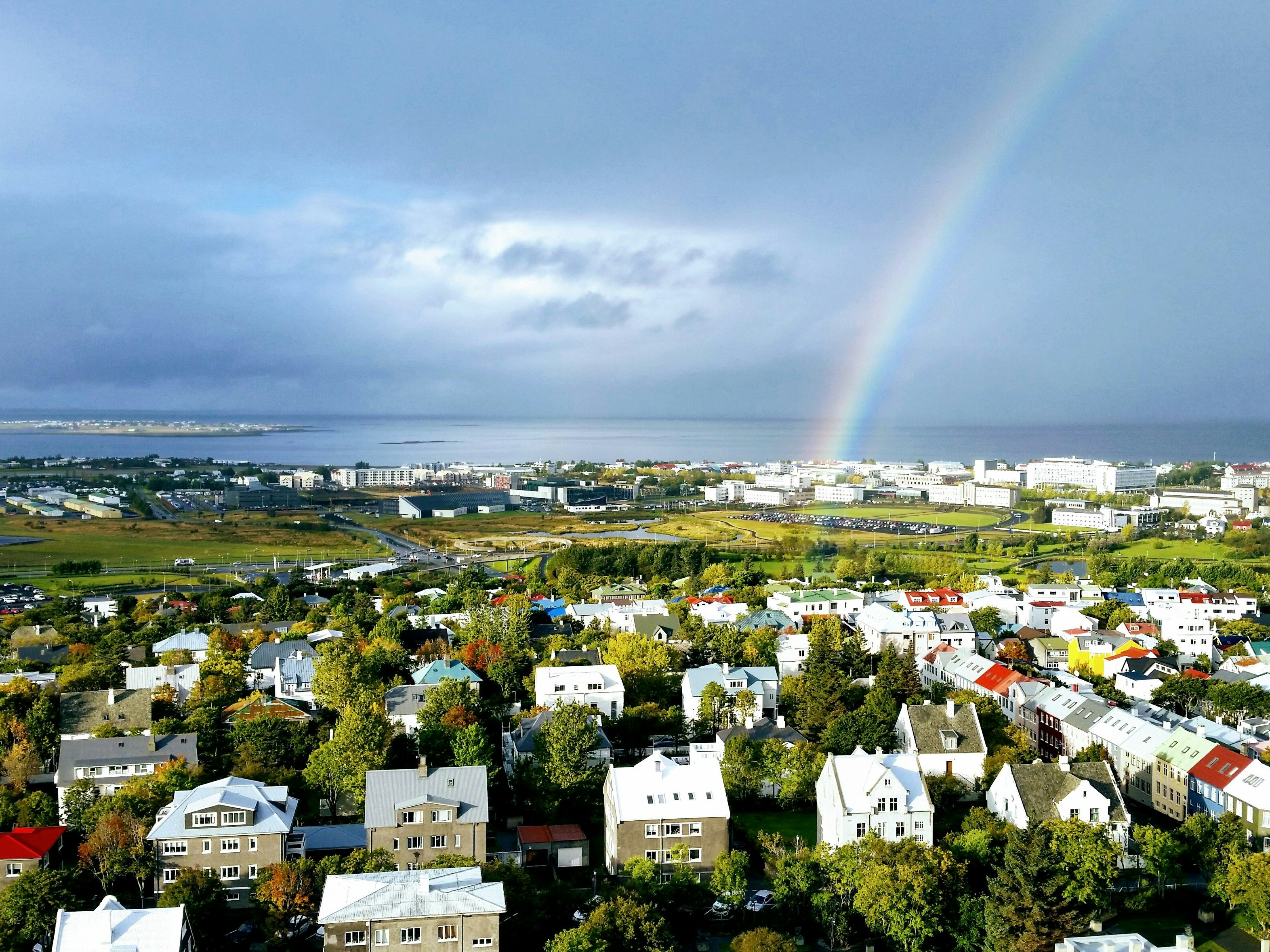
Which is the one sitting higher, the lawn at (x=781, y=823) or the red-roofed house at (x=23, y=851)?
the red-roofed house at (x=23, y=851)

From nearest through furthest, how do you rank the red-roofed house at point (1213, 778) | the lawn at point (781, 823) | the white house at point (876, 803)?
the white house at point (876, 803) → the red-roofed house at point (1213, 778) → the lawn at point (781, 823)

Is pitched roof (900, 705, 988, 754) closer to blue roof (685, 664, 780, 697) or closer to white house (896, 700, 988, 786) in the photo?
white house (896, 700, 988, 786)

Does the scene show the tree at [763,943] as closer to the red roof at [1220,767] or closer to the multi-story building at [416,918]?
the multi-story building at [416,918]

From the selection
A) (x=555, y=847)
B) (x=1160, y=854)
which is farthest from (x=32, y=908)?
(x=1160, y=854)

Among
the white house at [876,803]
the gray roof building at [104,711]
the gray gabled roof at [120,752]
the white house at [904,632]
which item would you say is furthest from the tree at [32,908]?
the white house at [904,632]

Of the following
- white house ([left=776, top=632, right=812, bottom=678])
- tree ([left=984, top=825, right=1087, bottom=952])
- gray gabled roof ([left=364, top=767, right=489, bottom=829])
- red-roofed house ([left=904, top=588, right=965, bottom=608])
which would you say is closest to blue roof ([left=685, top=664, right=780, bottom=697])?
white house ([left=776, top=632, right=812, bottom=678])

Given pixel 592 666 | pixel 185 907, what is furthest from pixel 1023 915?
pixel 592 666

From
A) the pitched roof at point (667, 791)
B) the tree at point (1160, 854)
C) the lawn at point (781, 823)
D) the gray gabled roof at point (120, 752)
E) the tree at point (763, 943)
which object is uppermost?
the pitched roof at point (667, 791)
